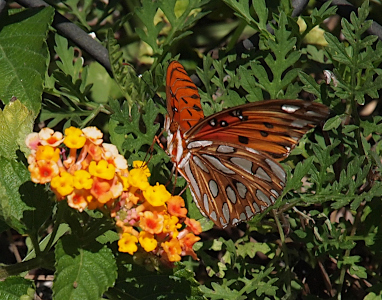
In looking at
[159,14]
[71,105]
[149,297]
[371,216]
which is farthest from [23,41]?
[371,216]

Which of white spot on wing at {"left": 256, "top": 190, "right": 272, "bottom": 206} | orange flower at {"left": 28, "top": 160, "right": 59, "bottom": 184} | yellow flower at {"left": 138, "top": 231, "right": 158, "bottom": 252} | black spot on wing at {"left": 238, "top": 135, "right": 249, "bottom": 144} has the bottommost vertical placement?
white spot on wing at {"left": 256, "top": 190, "right": 272, "bottom": 206}

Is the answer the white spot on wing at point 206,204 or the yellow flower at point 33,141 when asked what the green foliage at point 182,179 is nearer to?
the white spot on wing at point 206,204

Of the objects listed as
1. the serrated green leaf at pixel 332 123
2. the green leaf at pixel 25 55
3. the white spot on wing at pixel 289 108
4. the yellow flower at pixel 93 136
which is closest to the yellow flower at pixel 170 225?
the yellow flower at pixel 93 136

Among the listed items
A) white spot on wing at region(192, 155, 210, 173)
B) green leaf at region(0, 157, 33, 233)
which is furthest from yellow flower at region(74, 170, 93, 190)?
white spot on wing at region(192, 155, 210, 173)

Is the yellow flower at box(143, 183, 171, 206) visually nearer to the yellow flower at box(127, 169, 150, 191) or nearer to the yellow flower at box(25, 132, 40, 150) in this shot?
the yellow flower at box(127, 169, 150, 191)

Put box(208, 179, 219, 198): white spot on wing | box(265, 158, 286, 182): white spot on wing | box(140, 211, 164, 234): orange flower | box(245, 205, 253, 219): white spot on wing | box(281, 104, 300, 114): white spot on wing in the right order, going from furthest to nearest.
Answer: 1. box(208, 179, 219, 198): white spot on wing
2. box(245, 205, 253, 219): white spot on wing
3. box(265, 158, 286, 182): white spot on wing
4. box(281, 104, 300, 114): white spot on wing
5. box(140, 211, 164, 234): orange flower

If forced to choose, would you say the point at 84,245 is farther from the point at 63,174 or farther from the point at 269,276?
the point at 269,276
